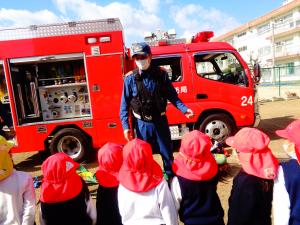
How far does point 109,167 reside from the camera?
249 cm

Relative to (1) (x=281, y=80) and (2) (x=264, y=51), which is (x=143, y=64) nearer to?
(1) (x=281, y=80)

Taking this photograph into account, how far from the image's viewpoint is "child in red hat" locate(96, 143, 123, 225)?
8.10 ft

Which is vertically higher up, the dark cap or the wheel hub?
the dark cap

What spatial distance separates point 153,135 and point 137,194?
1.69m

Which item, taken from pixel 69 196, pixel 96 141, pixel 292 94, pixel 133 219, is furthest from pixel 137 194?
pixel 292 94

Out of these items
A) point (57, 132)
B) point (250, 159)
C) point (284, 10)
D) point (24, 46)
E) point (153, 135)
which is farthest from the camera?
point (284, 10)

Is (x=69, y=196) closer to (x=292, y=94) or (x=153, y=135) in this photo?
(x=153, y=135)

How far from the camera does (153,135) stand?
394cm

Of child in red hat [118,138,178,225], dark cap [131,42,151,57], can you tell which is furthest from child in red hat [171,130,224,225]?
dark cap [131,42,151,57]

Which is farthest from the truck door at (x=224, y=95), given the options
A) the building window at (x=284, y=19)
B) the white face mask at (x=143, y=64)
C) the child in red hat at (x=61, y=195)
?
the building window at (x=284, y=19)

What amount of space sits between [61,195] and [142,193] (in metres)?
0.59

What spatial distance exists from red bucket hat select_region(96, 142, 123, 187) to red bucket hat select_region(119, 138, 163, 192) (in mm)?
185

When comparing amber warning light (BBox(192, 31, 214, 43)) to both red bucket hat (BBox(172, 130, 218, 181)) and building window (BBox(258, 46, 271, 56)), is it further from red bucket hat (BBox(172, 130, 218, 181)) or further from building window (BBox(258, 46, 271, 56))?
building window (BBox(258, 46, 271, 56))

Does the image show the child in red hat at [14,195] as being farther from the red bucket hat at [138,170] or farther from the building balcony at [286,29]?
the building balcony at [286,29]
